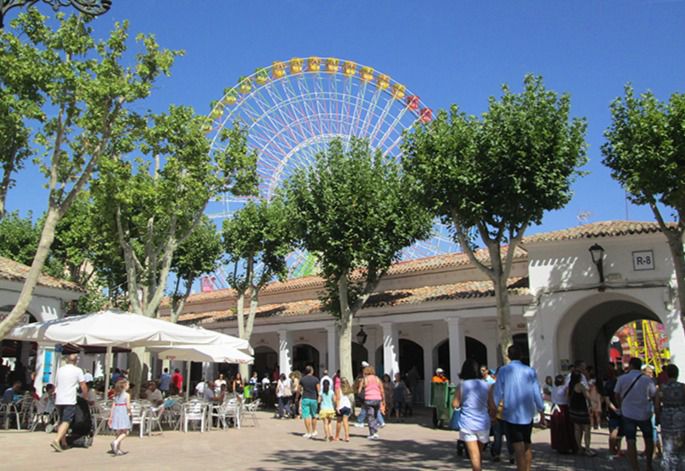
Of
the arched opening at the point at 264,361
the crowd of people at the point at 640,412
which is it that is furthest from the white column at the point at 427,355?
the crowd of people at the point at 640,412

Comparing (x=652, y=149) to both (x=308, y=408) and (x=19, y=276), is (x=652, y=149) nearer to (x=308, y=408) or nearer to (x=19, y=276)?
(x=308, y=408)

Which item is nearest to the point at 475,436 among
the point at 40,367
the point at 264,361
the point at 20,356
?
the point at 40,367

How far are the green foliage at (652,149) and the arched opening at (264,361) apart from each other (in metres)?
21.2

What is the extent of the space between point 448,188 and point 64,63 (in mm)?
9359

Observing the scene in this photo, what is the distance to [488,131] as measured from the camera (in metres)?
16.4

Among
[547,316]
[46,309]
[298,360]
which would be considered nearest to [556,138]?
[547,316]

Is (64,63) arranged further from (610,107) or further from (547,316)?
(547,316)

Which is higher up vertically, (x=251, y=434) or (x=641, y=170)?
(x=641, y=170)

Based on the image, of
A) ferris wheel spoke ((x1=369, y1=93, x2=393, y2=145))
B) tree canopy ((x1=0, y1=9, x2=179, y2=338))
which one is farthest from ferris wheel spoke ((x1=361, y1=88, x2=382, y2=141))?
tree canopy ((x1=0, y1=9, x2=179, y2=338))

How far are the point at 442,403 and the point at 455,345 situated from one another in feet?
19.8

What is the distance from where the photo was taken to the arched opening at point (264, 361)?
3275 centimetres

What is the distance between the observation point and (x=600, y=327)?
2377 cm

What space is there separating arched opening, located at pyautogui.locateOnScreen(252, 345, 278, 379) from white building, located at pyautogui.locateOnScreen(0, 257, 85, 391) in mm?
11955

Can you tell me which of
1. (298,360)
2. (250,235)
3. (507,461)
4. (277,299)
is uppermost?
(250,235)
